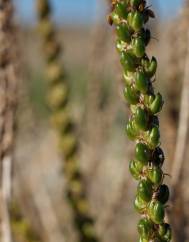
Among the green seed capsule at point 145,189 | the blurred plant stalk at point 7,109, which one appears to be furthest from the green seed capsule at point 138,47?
the blurred plant stalk at point 7,109

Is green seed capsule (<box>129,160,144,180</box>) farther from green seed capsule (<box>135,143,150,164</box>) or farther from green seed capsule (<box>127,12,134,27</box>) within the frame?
green seed capsule (<box>127,12,134,27</box>)

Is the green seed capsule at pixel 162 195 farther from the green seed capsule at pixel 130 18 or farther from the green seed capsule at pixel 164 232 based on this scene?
the green seed capsule at pixel 130 18

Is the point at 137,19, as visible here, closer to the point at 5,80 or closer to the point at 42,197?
the point at 5,80

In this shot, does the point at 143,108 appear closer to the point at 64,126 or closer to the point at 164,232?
the point at 164,232

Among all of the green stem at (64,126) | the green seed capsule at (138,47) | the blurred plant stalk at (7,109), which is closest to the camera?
the green seed capsule at (138,47)

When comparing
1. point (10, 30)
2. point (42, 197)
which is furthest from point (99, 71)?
point (10, 30)

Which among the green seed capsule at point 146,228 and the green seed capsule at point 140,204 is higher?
the green seed capsule at point 140,204
